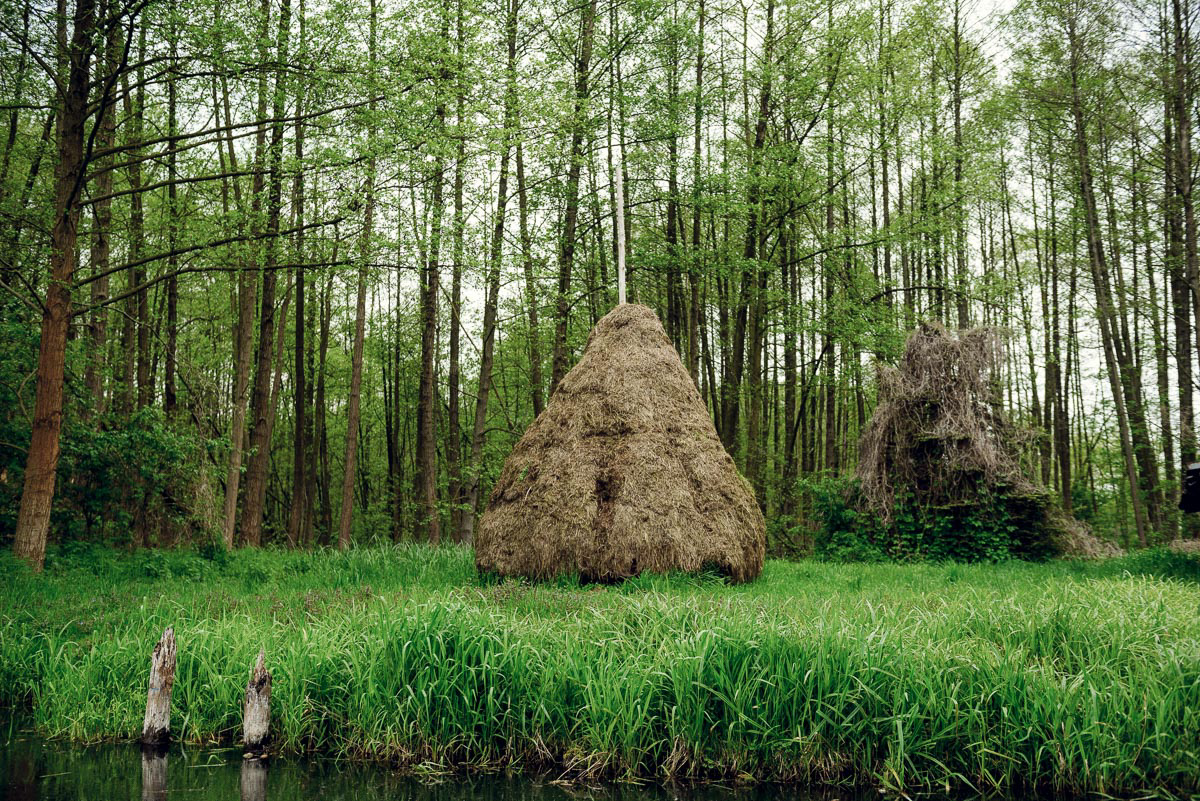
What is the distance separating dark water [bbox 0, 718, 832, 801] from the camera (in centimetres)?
378

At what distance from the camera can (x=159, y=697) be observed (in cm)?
457

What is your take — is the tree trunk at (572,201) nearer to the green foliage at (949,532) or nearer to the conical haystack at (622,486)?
the conical haystack at (622,486)

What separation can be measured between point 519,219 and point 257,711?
47.4ft

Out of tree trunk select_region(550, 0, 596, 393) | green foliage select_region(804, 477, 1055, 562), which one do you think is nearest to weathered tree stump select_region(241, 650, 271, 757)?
tree trunk select_region(550, 0, 596, 393)

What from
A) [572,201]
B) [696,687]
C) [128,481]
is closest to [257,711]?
[696,687]

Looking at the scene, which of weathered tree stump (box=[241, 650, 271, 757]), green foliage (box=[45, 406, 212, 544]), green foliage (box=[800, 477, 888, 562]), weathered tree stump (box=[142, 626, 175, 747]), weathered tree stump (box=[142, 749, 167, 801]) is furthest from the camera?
green foliage (box=[800, 477, 888, 562])

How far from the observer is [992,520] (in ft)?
41.2

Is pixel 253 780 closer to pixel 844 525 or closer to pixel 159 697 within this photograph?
pixel 159 697

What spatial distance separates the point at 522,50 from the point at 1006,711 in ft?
47.5

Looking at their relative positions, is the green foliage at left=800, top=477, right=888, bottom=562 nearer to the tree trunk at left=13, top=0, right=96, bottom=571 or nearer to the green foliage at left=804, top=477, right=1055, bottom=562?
the green foliage at left=804, top=477, right=1055, bottom=562

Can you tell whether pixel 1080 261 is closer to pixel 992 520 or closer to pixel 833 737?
pixel 992 520

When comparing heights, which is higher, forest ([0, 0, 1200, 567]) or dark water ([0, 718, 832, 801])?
forest ([0, 0, 1200, 567])

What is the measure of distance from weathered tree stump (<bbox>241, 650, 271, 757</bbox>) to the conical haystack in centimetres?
373

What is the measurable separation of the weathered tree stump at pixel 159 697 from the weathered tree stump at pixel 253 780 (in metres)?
0.67
